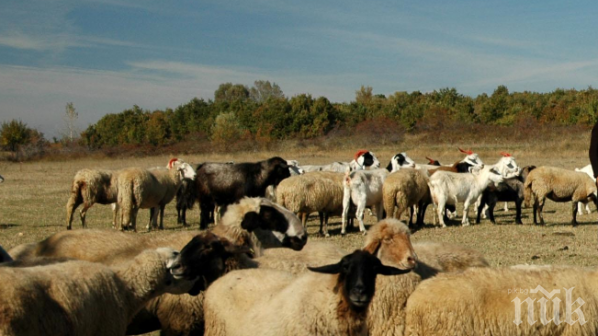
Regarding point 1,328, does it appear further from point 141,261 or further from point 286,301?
point 286,301

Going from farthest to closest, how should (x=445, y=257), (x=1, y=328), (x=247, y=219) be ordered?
1. (x=247, y=219)
2. (x=445, y=257)
3. (x=1, y=328)

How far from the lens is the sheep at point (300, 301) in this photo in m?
4.31

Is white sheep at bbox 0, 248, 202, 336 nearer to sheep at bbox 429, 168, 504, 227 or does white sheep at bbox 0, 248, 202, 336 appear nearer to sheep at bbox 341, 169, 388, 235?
sheep at bbox 341, 169, 388, 235

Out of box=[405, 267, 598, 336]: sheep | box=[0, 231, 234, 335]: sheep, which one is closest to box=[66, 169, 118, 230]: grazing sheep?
box=[0, 231, 234, 335]: sheep

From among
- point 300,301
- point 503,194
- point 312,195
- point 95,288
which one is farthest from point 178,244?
point 503,194

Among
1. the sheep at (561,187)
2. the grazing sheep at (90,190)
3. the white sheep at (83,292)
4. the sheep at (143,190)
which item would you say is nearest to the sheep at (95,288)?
the white sheep at (83,292)

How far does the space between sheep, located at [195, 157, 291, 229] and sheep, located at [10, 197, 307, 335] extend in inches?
297

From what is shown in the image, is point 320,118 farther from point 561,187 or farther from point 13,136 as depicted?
point 561,187

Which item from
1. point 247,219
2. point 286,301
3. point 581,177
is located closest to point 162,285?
point 286,301

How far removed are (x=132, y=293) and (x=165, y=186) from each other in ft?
37.8

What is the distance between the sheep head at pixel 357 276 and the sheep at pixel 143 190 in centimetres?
1152

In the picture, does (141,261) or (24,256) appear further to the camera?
(24,256)

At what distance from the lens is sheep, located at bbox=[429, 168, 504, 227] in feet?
49.6

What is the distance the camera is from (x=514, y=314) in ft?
15.3
